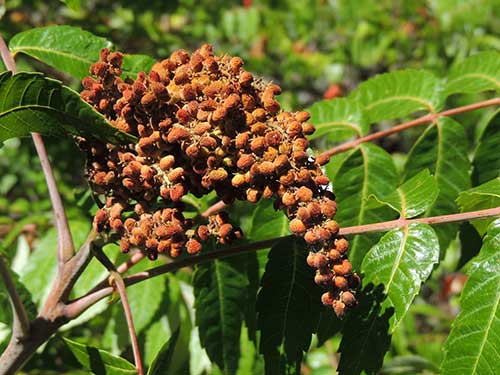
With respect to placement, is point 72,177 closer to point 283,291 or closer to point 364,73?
point 283,291

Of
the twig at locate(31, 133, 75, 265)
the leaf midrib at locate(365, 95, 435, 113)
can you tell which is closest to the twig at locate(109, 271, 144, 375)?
the twig at locate(31, 133, 75, 265)

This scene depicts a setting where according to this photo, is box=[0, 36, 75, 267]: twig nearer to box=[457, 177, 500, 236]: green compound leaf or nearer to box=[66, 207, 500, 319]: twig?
box=[66, 207, 500, 319]: twig

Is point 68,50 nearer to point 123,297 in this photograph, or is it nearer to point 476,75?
point 123,297

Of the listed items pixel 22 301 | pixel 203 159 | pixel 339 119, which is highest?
pixel 203 159

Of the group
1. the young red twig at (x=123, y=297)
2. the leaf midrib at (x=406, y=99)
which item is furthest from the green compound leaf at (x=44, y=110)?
the leaf midrib at (x=406, y=99)

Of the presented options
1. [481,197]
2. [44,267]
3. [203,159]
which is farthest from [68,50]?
[481,197]
